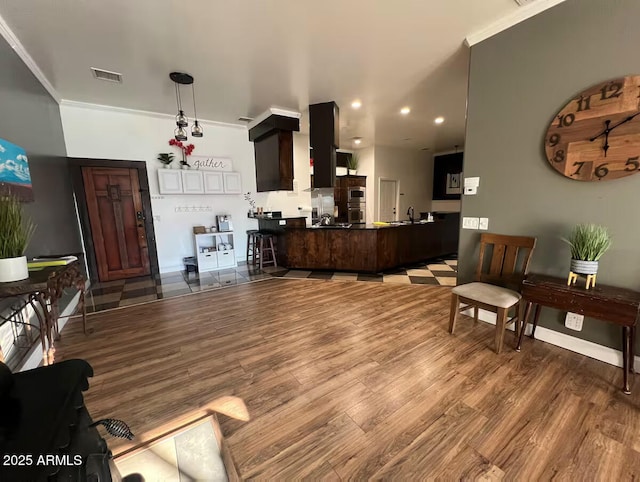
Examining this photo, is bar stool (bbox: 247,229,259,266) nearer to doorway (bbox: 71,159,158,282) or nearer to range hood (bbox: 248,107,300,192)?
range hood (bbox: 248,107,300,192)

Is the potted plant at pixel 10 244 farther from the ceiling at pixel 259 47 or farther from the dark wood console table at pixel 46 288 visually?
the ceiling at pixel 259 47

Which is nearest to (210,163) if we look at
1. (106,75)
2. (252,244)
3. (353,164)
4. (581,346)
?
(252,244)

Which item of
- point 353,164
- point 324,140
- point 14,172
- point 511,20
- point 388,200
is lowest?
point 388,200

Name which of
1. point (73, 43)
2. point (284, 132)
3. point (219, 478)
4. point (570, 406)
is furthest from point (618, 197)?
point (73, 43)

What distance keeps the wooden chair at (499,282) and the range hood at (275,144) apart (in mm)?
3566

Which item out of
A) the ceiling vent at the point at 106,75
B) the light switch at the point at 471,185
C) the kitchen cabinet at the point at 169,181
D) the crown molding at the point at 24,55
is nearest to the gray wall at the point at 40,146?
the crown molding at the point at 24,55

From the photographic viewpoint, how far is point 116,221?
4645 mm

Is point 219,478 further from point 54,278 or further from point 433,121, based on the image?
point 433,121

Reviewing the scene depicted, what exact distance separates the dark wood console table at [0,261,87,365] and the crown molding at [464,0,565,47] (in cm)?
417

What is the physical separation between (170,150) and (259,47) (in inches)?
119

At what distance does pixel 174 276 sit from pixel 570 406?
17.3 ft

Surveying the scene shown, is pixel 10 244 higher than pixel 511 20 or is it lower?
lower

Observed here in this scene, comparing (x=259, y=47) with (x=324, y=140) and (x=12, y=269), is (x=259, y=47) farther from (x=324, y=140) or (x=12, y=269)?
(x=12, y=269)

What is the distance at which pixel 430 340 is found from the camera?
2494 millimetres
